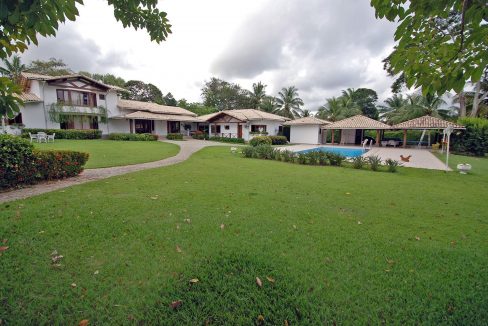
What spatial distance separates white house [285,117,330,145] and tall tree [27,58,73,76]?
38.8 metres

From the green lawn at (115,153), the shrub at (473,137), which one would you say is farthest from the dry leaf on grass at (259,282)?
the shrub at (473,137)

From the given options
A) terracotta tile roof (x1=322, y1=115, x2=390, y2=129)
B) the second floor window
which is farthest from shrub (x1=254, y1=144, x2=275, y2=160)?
the second floor window

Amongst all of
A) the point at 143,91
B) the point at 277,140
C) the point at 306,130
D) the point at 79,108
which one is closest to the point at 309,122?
the point at 306,130

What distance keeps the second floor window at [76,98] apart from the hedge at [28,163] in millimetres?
24327

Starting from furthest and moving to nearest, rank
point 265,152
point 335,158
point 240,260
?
point 265,152 → point 335,158 → point 240,260

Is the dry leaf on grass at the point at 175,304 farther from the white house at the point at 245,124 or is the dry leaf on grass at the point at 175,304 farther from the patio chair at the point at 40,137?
the white house at the point at 245,124

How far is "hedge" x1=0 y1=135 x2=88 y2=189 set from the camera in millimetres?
6328

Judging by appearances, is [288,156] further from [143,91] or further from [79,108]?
[143,91]

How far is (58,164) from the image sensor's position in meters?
7.79

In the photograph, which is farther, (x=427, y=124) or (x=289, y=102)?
(x=289, y=102)

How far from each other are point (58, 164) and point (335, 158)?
12571 millimetres

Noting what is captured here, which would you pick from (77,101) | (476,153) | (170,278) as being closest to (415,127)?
(476,153)

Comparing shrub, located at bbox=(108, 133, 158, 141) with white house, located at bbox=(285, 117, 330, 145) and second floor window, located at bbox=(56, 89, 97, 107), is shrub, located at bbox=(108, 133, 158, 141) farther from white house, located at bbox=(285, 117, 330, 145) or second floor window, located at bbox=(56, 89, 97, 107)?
white house, located at bbox=(285, 117, 330, 145)

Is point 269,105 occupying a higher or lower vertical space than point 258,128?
higher
